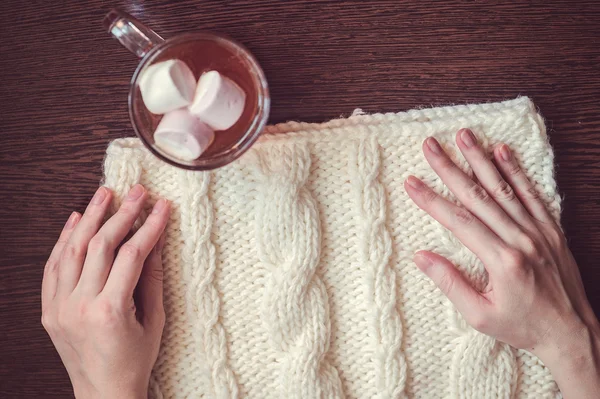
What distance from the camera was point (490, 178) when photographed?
2.87 feet

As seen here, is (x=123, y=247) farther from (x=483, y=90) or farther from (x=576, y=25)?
(x=576, y=25)

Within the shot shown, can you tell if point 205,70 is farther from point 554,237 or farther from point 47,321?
point 554,237

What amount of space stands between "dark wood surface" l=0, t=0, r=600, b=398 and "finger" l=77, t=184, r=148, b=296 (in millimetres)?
125

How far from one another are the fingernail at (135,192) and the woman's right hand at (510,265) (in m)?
0.45

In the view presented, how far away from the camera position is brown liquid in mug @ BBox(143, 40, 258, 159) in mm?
767

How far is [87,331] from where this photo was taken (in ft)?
2.85

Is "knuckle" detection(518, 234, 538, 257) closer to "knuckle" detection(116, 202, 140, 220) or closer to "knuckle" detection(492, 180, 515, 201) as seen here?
"knuckle" detection(492, 180, 515, 201)

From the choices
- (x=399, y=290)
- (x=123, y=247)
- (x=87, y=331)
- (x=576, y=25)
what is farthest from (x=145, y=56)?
(x=576, y=25)

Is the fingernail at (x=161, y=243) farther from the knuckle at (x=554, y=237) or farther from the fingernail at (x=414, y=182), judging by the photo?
the knuckle at (x=554, y=237)

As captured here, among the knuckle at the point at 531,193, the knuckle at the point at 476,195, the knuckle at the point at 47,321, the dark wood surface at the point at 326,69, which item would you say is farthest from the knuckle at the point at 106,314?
the knuckle at the point at 531,193

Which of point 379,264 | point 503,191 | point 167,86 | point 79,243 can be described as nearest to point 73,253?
point 79,243

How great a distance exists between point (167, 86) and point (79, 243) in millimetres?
352

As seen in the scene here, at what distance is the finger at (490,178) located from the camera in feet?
2.87

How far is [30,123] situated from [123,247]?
0.31 metres
